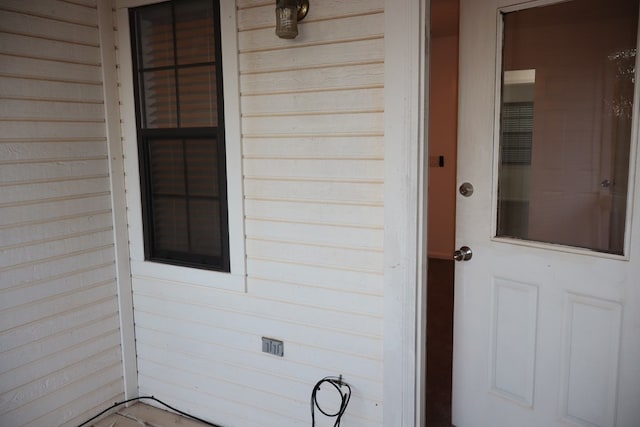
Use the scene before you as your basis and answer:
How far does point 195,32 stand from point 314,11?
0.71m

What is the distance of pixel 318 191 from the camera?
92.6 inches

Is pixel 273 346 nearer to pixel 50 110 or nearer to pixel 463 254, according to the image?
pixel 463 254

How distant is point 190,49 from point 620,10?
1914 mm

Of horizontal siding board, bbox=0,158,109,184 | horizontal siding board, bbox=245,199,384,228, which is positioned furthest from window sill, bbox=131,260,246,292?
horizontal siding board, bbox=0,158,109,184

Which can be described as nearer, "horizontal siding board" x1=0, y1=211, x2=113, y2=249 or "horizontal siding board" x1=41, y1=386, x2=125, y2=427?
"horizontal siding board" x1=0, y1=211, x2=113, y2=249

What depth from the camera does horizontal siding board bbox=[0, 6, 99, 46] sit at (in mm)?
2391

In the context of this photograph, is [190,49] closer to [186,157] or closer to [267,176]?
[186,157]

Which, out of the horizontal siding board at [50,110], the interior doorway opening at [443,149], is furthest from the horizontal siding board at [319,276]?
the interior doorway opening at [443,149]

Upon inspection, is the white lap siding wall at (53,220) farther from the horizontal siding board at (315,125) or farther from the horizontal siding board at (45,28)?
the horizontal siding board at (315,125)

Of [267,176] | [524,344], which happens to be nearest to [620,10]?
[524,344]

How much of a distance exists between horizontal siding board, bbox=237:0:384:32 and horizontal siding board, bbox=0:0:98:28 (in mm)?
874

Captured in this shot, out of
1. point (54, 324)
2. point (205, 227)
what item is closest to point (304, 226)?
point (205, 227)

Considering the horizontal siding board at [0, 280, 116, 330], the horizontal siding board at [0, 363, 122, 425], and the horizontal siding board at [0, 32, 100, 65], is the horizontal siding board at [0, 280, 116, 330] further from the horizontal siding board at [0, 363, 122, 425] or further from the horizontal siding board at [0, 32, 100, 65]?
the horizontal siding board at [0, 32, 100, 65]

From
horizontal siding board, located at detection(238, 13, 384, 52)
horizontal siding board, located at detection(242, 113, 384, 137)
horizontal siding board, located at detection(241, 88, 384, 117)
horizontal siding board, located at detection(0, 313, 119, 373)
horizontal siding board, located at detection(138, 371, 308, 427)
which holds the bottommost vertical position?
horizontal siding board, located at detection(138, 371, 308, 427)
